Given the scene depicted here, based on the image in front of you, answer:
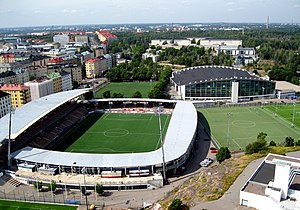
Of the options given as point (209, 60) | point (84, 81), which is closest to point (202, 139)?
point (84, 81)

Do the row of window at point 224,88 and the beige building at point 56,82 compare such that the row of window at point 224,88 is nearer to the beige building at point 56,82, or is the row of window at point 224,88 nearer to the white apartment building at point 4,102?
the beige building at point 56,82

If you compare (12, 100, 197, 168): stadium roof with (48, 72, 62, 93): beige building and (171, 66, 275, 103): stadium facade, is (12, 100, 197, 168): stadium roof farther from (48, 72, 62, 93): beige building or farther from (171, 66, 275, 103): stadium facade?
(48, 72, 62, 93): beige building

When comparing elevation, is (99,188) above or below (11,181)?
above

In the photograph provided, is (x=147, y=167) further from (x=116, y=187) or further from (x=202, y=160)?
(x=202, y=160)

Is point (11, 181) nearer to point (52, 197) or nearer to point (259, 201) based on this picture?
point (52, 197)

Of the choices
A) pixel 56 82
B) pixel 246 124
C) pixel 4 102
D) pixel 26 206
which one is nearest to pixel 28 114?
pixel 4 102
